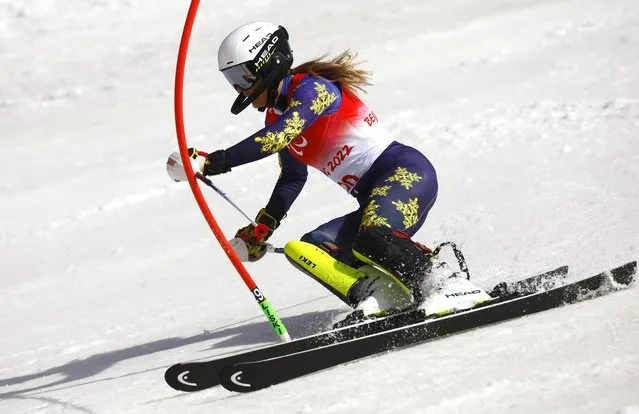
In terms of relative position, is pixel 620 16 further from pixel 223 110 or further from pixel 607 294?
pixel 607 294

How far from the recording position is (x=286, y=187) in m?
5.94

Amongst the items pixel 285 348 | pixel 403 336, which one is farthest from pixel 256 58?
pixel 403 336

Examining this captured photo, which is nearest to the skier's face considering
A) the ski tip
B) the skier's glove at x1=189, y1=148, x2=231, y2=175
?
the skier's glove at x1=189, y1=148, x2=231, y2=175

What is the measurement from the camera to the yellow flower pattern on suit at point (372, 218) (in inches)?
197

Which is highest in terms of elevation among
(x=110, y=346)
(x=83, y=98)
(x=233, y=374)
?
(x=83, y=98)

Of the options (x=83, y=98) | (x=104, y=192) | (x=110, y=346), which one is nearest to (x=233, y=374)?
(x=110, y=346)

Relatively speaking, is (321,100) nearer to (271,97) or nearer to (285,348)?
(271,97)

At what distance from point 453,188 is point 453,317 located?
444cm

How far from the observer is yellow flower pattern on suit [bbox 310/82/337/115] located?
512cm

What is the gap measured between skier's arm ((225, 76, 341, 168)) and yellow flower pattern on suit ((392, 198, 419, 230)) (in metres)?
0.68

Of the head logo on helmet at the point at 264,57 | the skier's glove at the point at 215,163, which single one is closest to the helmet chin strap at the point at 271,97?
the head logo on helmet at the point at 264,57

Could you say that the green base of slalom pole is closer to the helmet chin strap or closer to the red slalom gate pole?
the red slalom gate pole

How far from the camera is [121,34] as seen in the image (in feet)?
55.6

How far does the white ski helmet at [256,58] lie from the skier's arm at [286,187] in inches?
26.9
